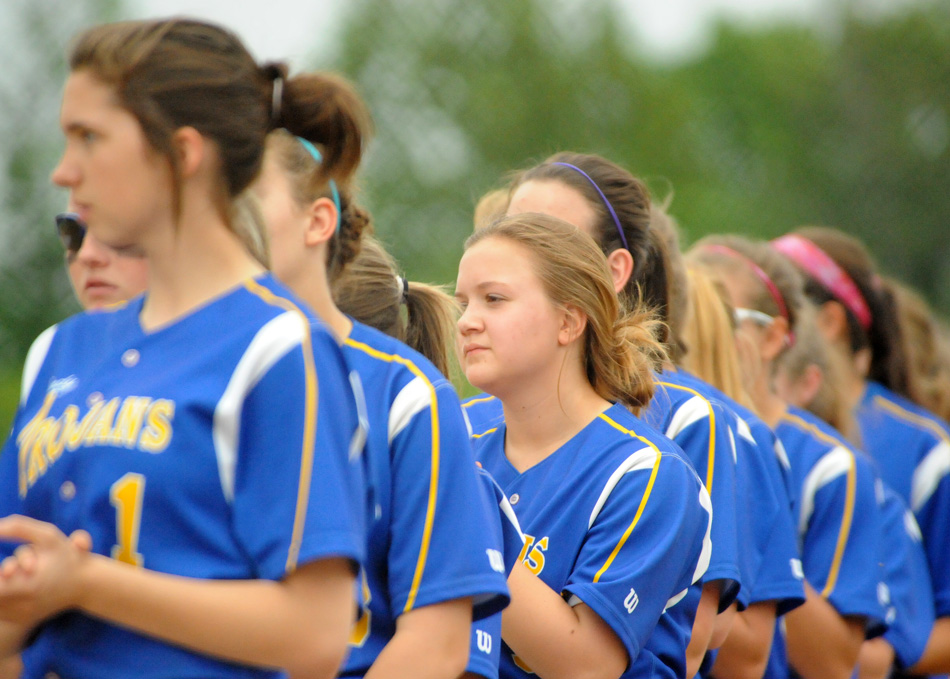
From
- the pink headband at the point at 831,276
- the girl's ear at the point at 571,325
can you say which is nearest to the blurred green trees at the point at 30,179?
the pink headband at the point at 831,276

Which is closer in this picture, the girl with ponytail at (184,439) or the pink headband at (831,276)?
the girl with ponytail at (184,439)

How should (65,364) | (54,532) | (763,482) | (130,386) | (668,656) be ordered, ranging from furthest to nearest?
(763,482) → (668,656) → (65,364) → (130,386) → (54,532)

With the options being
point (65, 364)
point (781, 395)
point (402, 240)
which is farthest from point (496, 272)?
point (402, 240)

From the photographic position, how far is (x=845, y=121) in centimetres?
2806

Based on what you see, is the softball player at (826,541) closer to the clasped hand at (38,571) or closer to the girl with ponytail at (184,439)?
the girl with ponytail at (184,439)

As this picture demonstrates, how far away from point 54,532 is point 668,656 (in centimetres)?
179

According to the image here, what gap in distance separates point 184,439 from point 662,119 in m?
26.4

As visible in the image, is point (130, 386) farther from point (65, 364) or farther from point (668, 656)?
point (668, 656)

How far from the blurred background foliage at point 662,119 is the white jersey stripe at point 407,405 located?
19.5 meters

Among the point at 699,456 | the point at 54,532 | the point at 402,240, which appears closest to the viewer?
the point at 54,532

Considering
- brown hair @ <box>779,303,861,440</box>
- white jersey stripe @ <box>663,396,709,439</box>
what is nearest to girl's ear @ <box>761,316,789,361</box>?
brown hair @ <box>779,303,861,440</box>

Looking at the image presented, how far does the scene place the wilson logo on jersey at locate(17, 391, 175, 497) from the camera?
1.53 m

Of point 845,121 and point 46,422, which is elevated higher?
point 46,422

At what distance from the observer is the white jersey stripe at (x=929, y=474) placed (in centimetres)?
480
